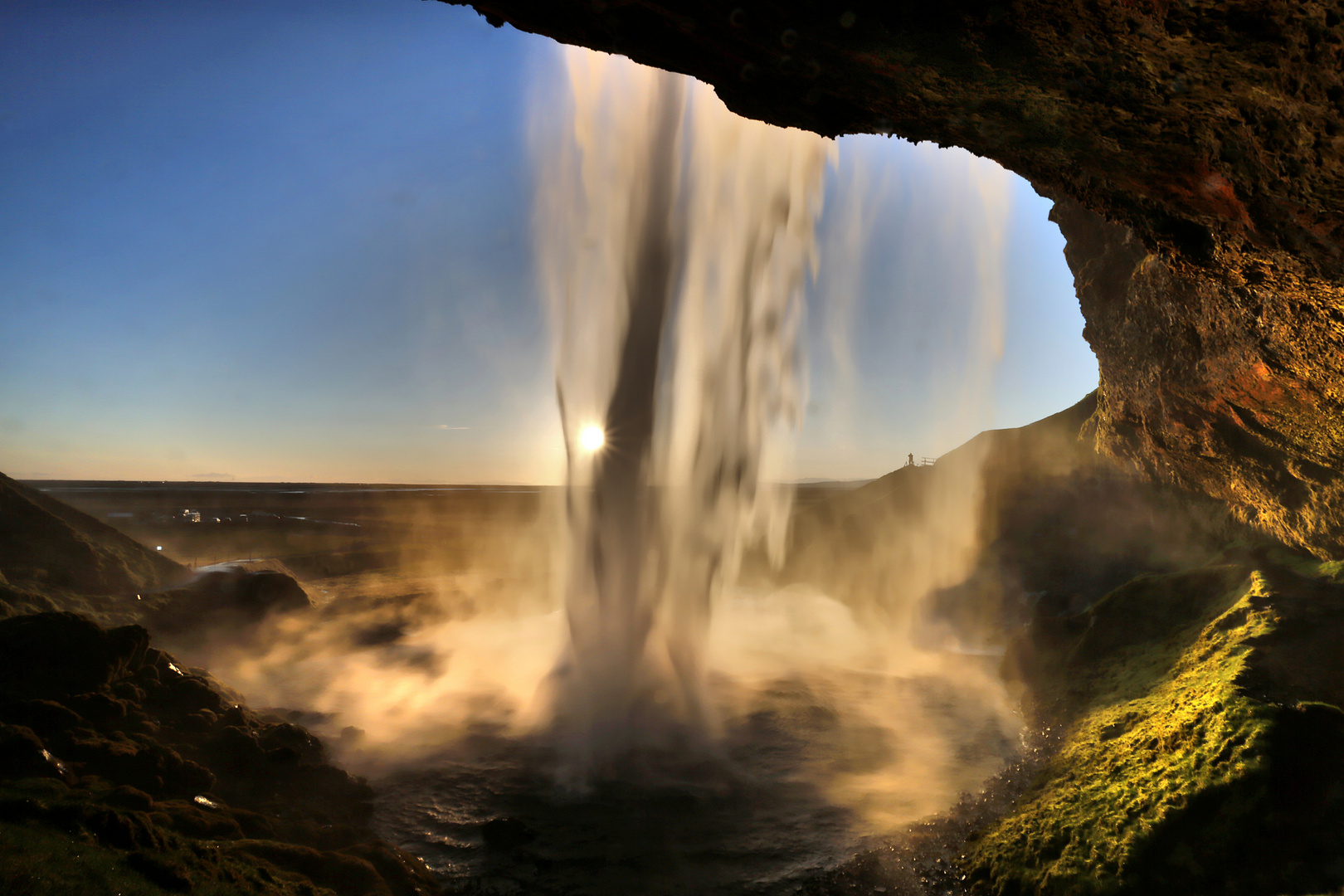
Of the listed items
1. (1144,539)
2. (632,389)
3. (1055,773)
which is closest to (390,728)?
(632,389)

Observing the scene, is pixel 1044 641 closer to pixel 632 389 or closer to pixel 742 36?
pixel 632 389

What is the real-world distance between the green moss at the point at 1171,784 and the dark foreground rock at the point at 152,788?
951 cm

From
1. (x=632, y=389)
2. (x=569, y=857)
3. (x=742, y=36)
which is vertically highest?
(x=632, y=389)

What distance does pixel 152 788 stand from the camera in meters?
8.35

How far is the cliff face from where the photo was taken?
14.6ft

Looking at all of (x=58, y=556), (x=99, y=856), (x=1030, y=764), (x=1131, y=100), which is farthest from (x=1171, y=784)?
(x=58, y=556)

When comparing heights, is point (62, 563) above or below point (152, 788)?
above

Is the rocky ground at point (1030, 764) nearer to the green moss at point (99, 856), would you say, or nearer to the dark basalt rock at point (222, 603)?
the green moss at point (99, 856)

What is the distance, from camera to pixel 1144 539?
798 inches

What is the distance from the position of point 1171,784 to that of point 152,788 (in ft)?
49.2

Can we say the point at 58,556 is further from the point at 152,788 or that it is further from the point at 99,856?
the point at 99,856

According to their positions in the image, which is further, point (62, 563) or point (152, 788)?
point (62, 563)

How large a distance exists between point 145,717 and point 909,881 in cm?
1321

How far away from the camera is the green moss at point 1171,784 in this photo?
7574 millimetres
